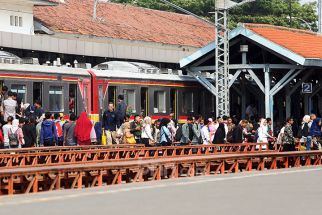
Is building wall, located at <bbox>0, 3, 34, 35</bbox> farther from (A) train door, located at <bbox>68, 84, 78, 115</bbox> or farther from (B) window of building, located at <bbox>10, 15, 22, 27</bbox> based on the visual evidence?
(A) train door, located at <bbox>68, 84, 78, 115</bbox>

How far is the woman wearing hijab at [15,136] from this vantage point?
104ft

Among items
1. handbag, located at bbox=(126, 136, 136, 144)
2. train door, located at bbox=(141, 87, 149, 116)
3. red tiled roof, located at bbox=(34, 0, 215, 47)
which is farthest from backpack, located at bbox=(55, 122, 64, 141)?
red tiled roof, located at bbox=(34, 0, 215, 47)

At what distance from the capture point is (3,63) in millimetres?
38438

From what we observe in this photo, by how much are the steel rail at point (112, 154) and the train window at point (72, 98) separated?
6.30 metres

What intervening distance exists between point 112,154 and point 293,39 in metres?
16.5

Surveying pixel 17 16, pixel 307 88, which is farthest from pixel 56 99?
pixel 17 16

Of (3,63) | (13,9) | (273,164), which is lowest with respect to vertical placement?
(273,164)

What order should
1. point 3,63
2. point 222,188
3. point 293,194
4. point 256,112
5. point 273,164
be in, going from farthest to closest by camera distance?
1. point 256,112
2. point 3,63
3. point 273,164
4. point 222,188
5. point 293,194

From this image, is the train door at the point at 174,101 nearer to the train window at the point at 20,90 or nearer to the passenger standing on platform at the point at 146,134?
the train window at the point at 20,90

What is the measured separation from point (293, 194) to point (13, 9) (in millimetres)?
38962

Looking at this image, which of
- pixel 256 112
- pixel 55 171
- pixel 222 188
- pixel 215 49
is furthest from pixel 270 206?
pixel 256 112

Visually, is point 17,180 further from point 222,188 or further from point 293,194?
point 293,194

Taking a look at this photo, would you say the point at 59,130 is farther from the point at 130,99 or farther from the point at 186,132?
the point at 130,99

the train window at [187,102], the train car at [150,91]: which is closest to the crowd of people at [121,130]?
the train car at [150,91]
